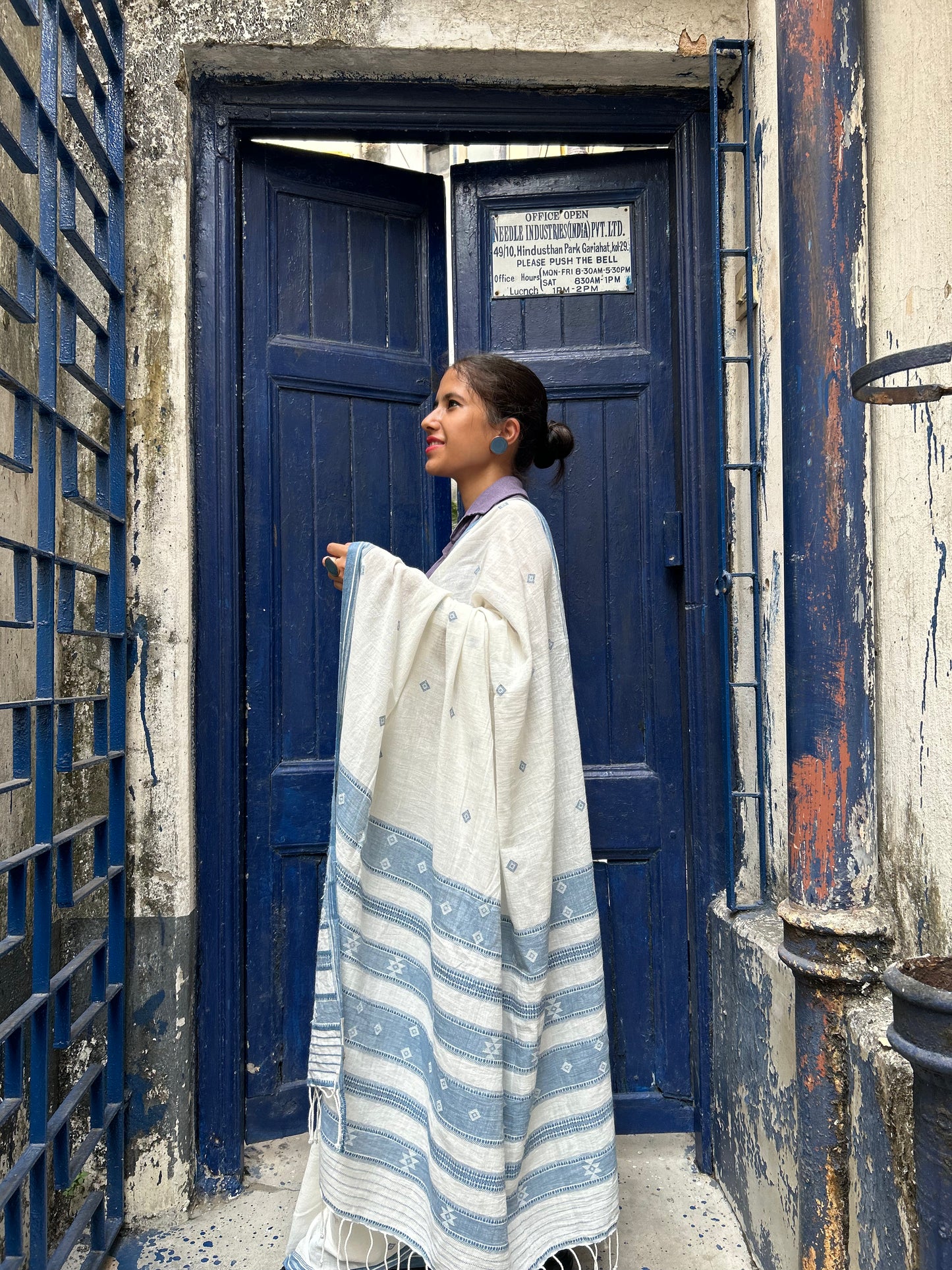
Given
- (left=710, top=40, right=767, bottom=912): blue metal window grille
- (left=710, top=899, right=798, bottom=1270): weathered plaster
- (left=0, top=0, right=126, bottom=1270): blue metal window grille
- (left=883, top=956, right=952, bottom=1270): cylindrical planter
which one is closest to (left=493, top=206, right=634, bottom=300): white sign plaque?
(left=710, top=40, right=767, bottom=912): blue metal window grille

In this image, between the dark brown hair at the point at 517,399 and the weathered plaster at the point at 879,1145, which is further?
the dark brown hair at the point at 517,399

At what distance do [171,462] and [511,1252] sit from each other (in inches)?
77.3

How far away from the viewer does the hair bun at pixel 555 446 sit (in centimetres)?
233

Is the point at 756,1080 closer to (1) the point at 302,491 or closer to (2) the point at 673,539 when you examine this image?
(2) the point at 673,539

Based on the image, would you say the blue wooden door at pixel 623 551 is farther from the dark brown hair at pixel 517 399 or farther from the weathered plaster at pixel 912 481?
the weathered plaster at pixel 912 481

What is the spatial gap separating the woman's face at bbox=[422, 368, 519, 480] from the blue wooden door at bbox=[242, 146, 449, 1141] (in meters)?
0.48

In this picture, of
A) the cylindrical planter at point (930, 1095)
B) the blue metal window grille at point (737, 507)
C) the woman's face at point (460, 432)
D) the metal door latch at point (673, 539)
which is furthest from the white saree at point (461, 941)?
the cylindrical planter at point (930, 1095)

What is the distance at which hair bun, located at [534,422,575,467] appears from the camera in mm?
2334

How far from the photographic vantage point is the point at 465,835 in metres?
1.84

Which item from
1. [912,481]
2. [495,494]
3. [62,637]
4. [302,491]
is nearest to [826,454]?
[912,481]

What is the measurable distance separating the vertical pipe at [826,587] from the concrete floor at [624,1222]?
638mm

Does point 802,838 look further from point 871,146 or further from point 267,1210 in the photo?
point 267,1210

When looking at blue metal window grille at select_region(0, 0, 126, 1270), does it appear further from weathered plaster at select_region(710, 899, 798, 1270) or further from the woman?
weathered plaster at select_region(710, 899, 798, 1270)

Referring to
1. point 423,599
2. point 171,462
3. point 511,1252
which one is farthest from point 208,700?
point 511,1252
